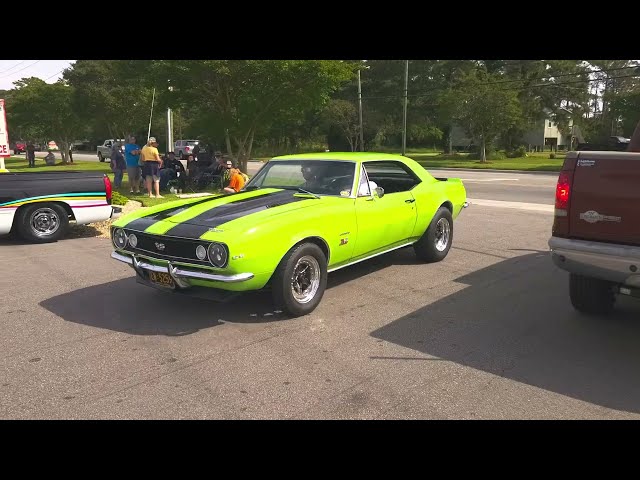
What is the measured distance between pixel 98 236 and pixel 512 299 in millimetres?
7358

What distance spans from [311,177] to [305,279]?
145 centimetres

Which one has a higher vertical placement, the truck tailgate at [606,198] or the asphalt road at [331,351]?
the truck tailgate at [606,198]

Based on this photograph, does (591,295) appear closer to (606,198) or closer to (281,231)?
(606,198)

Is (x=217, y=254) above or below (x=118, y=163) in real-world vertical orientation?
below

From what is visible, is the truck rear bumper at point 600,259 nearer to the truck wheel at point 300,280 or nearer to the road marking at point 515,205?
the truck wheel at point 300,280

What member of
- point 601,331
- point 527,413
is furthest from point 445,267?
point 527,413

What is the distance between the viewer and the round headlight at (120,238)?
18.1 ft

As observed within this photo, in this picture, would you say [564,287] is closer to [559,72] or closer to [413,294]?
[413,294]

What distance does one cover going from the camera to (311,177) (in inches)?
254

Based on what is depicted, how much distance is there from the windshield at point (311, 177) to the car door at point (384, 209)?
0.19m


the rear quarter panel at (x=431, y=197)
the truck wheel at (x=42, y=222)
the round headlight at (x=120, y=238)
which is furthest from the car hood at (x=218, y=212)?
the truck wheel at (x=42, y=222)

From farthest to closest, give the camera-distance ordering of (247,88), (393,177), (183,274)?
(247,88) < (393,177) < (183,274)

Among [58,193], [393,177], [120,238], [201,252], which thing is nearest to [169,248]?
[201,252]

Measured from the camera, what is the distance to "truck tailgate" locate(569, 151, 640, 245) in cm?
422
